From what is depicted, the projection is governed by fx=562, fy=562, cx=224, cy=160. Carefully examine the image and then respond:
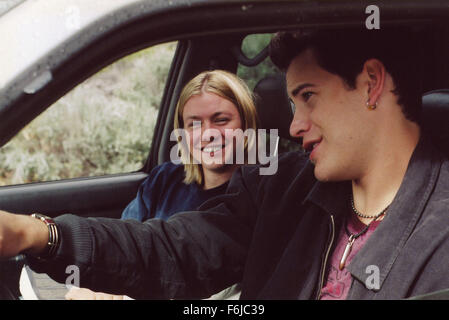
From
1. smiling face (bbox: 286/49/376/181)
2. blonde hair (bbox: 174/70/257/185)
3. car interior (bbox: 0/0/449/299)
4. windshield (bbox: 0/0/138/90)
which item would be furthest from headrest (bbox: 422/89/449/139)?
windshield (bbox: 0/0/138/90)

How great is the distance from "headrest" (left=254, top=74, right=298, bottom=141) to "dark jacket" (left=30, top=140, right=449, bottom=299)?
0.51 meters

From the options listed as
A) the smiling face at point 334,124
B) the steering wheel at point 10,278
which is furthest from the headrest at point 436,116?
the steering wheel at point 10,278

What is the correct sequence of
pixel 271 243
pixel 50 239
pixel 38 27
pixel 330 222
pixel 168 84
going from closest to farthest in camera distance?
pixel 38 27, pixel 50 239, pixel 330 222, pixel 271 243, pixel 168 84

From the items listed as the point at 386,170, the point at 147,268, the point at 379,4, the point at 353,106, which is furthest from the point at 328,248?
the point at 379,4

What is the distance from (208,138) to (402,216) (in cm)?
124

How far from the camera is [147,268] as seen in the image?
1497 millimetres

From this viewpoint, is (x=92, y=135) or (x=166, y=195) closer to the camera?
(x=166, y=195)

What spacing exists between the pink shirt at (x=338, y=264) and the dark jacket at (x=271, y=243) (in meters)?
0.02

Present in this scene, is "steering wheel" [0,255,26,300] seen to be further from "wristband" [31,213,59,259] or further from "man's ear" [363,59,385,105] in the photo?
"man's ear" [363,59,385,105]

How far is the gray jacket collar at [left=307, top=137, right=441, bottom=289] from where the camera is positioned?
1196 mm

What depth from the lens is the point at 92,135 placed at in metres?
5.47

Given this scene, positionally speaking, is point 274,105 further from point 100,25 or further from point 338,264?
point 100,25

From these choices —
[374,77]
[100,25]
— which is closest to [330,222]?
[374,77]

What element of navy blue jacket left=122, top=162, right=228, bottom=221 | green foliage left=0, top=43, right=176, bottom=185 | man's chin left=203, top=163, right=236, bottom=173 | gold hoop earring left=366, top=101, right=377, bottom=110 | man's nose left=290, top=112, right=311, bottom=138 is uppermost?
green foliage left=0, top=43, right=176, bottom=185
